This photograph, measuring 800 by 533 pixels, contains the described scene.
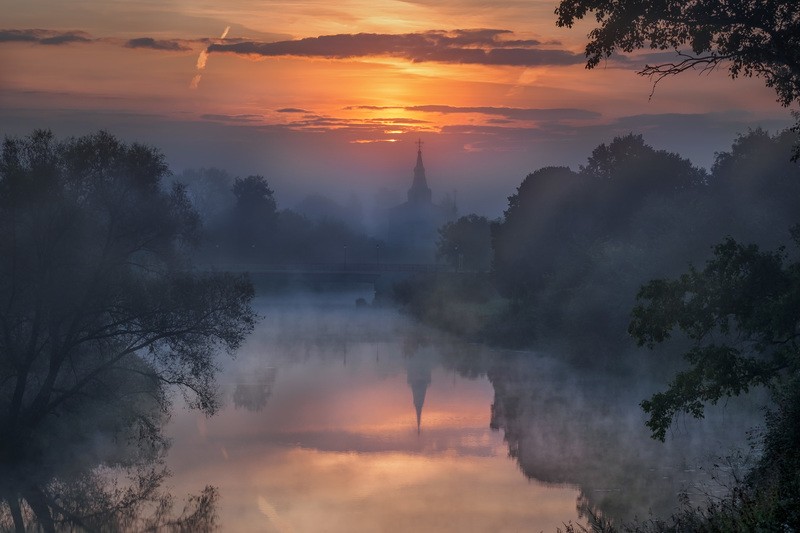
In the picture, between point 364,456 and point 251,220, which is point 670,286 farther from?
point 251,220

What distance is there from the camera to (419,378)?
60500 mm

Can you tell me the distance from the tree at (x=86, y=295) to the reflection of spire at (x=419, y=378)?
12375mm

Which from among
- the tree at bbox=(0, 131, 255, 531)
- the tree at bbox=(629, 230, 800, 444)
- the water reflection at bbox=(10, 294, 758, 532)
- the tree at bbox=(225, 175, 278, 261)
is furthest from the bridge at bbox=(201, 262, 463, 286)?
the tree at bbox=(629, 230, 800, 444)

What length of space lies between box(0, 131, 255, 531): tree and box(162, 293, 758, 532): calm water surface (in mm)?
4153

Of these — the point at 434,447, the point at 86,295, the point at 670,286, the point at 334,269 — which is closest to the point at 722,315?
the point at 670,286

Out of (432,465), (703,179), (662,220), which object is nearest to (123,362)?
(432,465)

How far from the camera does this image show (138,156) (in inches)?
1554

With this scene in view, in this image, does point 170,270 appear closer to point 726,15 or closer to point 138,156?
point 138,156

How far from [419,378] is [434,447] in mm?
19543

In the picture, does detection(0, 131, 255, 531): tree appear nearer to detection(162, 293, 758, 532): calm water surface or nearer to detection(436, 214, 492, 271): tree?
detection(162, 293, 758, 532): calm water surface

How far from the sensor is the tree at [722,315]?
77.3 feet

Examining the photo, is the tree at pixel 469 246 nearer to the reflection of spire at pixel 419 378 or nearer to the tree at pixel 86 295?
the reflection of spire at pixel 419 378

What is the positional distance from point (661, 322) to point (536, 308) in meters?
51.1

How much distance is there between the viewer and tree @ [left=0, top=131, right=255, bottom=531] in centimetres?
3641
